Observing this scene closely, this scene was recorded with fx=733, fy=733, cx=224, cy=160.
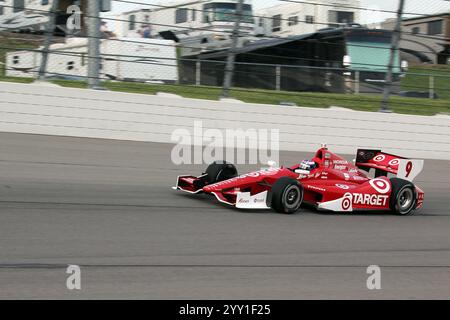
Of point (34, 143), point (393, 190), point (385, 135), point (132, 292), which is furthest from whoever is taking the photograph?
point (385, 135)

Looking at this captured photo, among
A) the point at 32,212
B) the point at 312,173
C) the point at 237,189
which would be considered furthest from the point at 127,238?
the point at 312,173

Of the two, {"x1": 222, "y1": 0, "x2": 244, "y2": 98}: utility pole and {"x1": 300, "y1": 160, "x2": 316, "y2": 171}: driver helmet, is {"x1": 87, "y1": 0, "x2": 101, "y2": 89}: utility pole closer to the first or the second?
{"x1": 222, "y1": 0, "x2": 244, "y2": 98}: utility pole

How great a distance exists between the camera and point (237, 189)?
746cm

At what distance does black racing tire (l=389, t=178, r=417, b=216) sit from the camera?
7980 millimetres

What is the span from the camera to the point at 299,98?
1268cm

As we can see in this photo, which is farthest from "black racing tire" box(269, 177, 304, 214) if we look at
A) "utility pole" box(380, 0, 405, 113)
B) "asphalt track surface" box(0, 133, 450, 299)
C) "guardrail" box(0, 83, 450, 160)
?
"utility pole" box(380, 0, 405, 113)

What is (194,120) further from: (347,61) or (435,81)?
(435,81)

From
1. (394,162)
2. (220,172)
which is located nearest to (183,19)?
(220,172)

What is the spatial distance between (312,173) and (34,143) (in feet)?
14.3

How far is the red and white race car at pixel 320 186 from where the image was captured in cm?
730

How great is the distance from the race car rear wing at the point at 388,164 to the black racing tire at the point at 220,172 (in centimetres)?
151

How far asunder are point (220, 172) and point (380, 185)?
1736mm

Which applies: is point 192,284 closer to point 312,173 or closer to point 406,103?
point 312,173

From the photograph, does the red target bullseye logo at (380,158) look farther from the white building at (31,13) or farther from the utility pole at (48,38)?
the utility pole at (48,38)
